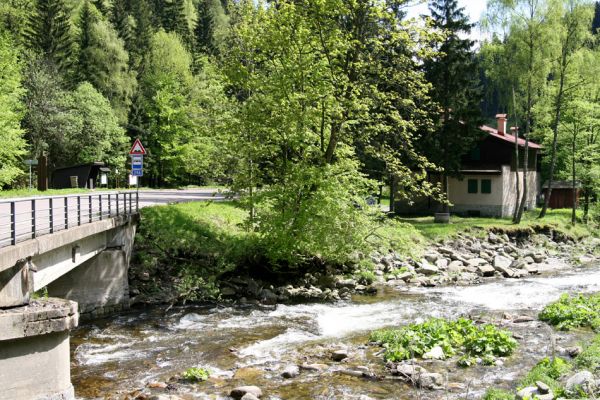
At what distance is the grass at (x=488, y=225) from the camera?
33.6 metres

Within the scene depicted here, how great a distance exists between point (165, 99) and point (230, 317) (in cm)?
4752

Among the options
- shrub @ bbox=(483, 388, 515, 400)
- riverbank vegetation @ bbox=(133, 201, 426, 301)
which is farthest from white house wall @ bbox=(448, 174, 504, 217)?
shrub @ bbox=(483, 388, 515, 400)

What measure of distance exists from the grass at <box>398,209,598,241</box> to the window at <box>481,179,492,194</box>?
2.93 m

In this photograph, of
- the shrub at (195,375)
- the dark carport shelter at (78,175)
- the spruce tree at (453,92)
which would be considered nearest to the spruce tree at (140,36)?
the dark carport shelter at (78,175)

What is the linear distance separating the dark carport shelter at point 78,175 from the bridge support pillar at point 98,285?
83.7 feet

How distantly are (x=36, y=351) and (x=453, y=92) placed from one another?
107 ft

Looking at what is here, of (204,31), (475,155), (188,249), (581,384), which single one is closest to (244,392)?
(581,384)

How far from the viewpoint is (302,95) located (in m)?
20.1

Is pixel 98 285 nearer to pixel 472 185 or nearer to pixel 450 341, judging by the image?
pixel 450 341

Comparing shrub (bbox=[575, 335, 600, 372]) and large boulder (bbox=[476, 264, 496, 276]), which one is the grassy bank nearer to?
large boulder (bbox=[476, 264, 496, 276])

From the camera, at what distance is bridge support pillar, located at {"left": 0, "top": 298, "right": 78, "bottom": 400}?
938 centimetres

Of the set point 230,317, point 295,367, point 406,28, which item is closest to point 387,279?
point 230,317

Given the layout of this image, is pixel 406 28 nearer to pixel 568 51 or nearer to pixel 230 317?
pixel 230 317

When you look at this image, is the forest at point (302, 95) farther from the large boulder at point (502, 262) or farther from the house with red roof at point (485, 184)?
the large boulder at point (502, 262)
